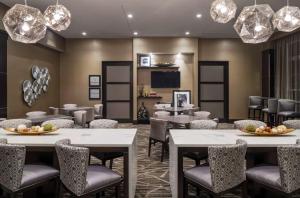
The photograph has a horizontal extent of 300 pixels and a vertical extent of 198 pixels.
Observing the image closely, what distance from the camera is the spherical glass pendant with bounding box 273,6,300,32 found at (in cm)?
439

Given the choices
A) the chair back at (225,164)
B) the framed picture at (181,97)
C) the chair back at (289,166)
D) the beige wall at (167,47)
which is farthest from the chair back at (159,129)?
the beige wall at (167,47)

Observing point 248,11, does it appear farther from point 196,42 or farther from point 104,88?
point 104,88

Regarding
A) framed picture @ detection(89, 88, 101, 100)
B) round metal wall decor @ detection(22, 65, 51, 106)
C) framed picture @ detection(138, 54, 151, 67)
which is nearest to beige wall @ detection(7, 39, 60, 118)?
round metal wall decor @ detection(22, 65, 51, 106)

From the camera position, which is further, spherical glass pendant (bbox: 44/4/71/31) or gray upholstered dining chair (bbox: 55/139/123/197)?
spherical glass pendant (bbox: 44/4/71/31)

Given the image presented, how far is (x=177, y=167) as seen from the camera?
3.16 m

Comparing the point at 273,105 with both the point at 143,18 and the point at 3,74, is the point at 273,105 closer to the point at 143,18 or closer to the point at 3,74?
the point at 143,18

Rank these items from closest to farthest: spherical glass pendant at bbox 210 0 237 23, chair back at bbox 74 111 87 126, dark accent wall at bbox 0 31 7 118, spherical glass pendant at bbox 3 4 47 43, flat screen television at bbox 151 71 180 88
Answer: spherical glass pendant at bbox 3 4 47 43 → spherical glass pendant at bbox 210 0 237 23 → dark accent wall at bbox 0 31 7 118 → chair back at bbox 74 111 87 126 → flat screen television at bbox 151 71 180 88

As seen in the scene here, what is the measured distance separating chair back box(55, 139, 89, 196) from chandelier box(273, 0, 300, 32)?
3.41 m

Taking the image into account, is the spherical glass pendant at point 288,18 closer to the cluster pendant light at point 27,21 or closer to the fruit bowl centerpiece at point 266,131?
the fruit bowl centerpiece at point 266,131

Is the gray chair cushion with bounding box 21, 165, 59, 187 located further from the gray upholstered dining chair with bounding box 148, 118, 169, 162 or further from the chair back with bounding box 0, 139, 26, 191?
the gray upholstered dining chair with bounding box 148, 118, 169, 162

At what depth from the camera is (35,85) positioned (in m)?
9.49

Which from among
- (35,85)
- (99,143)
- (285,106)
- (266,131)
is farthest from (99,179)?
(285,106)

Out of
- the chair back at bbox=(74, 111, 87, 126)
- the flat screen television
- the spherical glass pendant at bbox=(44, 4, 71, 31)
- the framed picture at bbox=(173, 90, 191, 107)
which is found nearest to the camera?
the spherical glass pendant at bbox=(44, 4, 71, 31)

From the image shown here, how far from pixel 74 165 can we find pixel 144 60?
986 centimetres
